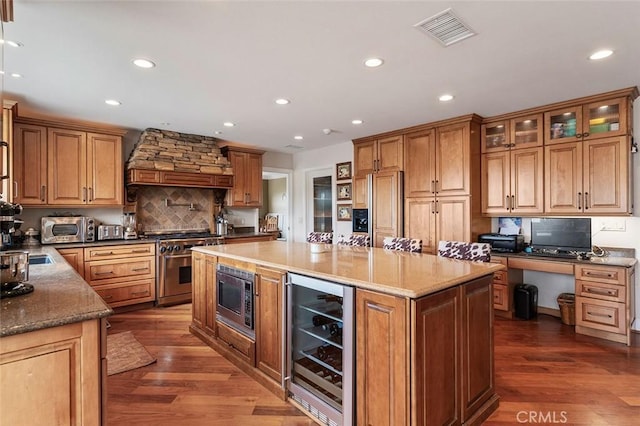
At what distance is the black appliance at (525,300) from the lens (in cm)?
388

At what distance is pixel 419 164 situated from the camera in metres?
4.60

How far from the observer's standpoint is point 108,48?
2365 mm

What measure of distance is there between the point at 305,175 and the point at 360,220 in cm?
185

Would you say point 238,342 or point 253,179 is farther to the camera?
point 253,179

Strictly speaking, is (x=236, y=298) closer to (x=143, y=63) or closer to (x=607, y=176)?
(x=143, y=63)

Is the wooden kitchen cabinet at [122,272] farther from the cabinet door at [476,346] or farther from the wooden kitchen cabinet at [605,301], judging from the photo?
the wooden kitchen cabinet at [605,301]

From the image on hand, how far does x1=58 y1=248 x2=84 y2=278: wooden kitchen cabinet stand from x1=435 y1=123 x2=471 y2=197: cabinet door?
14.7 feet

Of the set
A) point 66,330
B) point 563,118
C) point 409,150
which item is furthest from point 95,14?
point 563,118

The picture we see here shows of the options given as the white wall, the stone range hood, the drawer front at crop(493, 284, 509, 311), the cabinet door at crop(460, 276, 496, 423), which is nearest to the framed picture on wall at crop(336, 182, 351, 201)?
the white wall

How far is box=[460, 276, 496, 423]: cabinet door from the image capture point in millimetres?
1918

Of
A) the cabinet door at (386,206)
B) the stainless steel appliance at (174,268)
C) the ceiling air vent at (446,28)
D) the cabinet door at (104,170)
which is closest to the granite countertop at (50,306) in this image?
the ceiling air vent at (446,28)

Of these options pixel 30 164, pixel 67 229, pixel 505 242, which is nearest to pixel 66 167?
pixel 30 164

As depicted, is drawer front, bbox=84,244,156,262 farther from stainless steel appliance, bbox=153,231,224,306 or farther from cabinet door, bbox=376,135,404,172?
cabinet door, bbox=376,135,404,172

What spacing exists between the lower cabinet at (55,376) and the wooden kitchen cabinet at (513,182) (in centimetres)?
421
